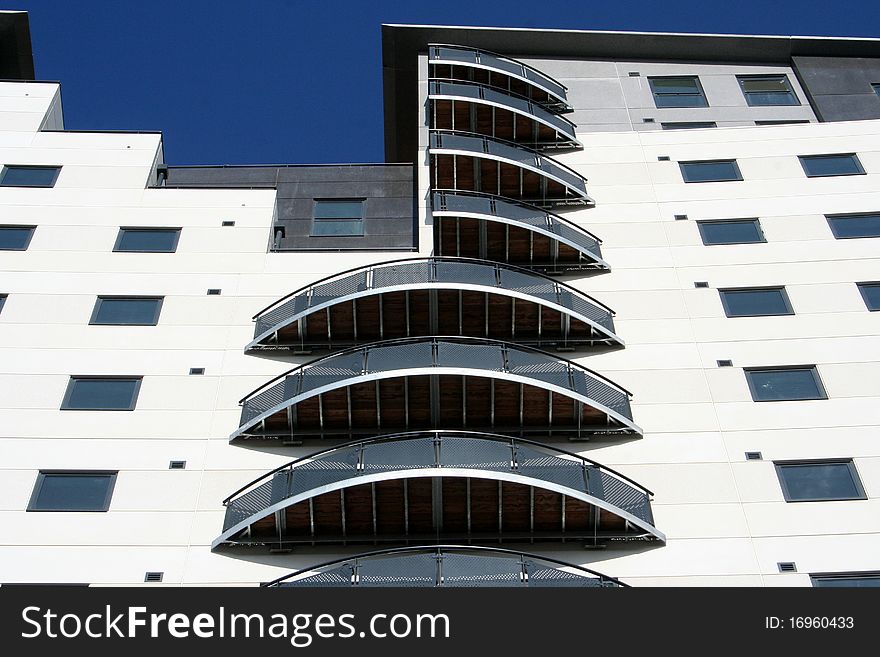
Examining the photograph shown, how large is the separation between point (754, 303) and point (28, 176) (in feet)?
61.7

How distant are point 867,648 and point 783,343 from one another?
1151 cm

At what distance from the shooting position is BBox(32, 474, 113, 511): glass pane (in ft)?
65.6

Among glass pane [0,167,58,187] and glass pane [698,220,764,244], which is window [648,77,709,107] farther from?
glass pane [0,167,58,187]

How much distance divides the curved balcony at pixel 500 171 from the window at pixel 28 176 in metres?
10.1

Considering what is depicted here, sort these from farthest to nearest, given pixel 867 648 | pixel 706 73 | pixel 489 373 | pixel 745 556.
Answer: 1. pixel 706 73
2. pixel 489 373
3. pixel 745 556
4. pixel 867 648

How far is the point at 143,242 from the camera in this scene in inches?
1032

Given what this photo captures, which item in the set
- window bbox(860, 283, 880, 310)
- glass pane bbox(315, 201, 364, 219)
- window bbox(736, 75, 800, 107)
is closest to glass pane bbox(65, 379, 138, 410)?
window bbox(860, 283, 880, 310)

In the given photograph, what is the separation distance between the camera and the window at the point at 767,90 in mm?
33250

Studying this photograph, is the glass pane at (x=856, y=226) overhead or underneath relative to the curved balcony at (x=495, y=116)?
underneath

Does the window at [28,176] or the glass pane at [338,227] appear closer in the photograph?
the window at [28,176]

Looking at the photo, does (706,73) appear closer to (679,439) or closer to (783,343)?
(783,343)

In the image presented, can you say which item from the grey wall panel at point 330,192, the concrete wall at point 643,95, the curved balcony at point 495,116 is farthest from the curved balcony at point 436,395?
the concrete wall at point 643,95

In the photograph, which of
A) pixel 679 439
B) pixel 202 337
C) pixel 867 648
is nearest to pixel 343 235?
pixel 202 337

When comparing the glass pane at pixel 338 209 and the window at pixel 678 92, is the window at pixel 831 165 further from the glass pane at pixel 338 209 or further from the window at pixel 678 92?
the glass pane at pixel 338 209
